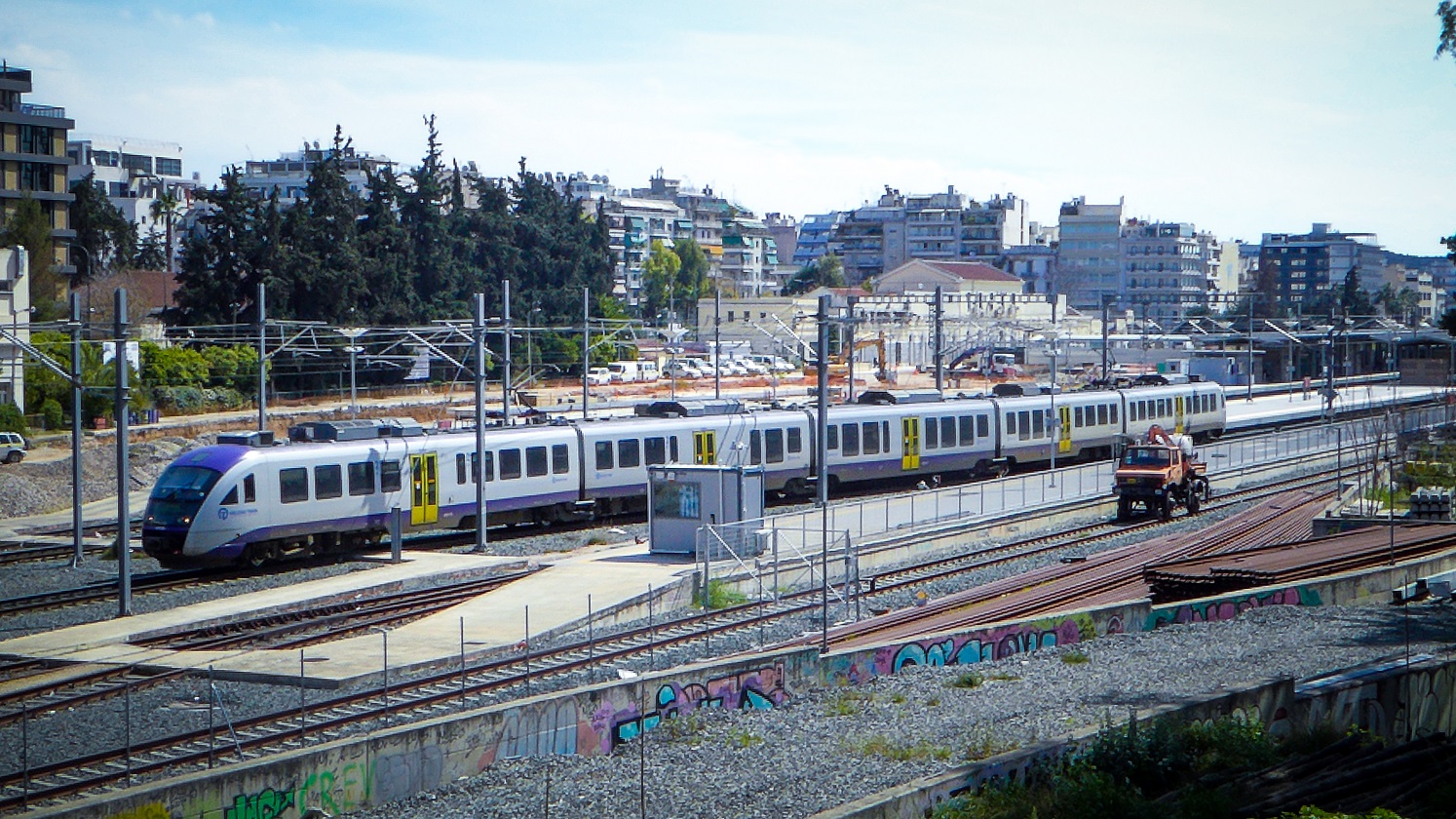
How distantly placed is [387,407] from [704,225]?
334 feet

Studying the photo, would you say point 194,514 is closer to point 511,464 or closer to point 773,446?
point 511,464

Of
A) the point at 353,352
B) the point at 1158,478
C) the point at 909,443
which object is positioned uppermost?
the point at 353,352

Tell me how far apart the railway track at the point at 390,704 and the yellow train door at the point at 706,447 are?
9.96 m

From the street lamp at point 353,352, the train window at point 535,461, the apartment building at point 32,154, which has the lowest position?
the train window at point 535,461

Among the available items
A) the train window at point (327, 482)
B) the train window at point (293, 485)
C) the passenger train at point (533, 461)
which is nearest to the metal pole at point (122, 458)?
the passenger train at point (533, 461)

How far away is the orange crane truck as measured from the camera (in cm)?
3491

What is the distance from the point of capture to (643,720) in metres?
16.6

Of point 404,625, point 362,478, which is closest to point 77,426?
point 362,478

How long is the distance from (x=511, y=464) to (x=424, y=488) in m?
2.32

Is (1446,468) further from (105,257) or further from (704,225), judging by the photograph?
→ (704,225)

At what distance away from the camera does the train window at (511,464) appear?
31750 mm

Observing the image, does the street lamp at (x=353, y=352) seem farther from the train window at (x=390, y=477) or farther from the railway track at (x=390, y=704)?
the railway track at (x=390, y=704)

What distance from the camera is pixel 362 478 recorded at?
29.0 m

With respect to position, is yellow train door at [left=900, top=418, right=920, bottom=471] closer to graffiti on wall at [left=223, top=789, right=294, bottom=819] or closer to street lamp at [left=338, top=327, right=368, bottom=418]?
street lamp at [left=338, top=327, right=368, bottom=418]
